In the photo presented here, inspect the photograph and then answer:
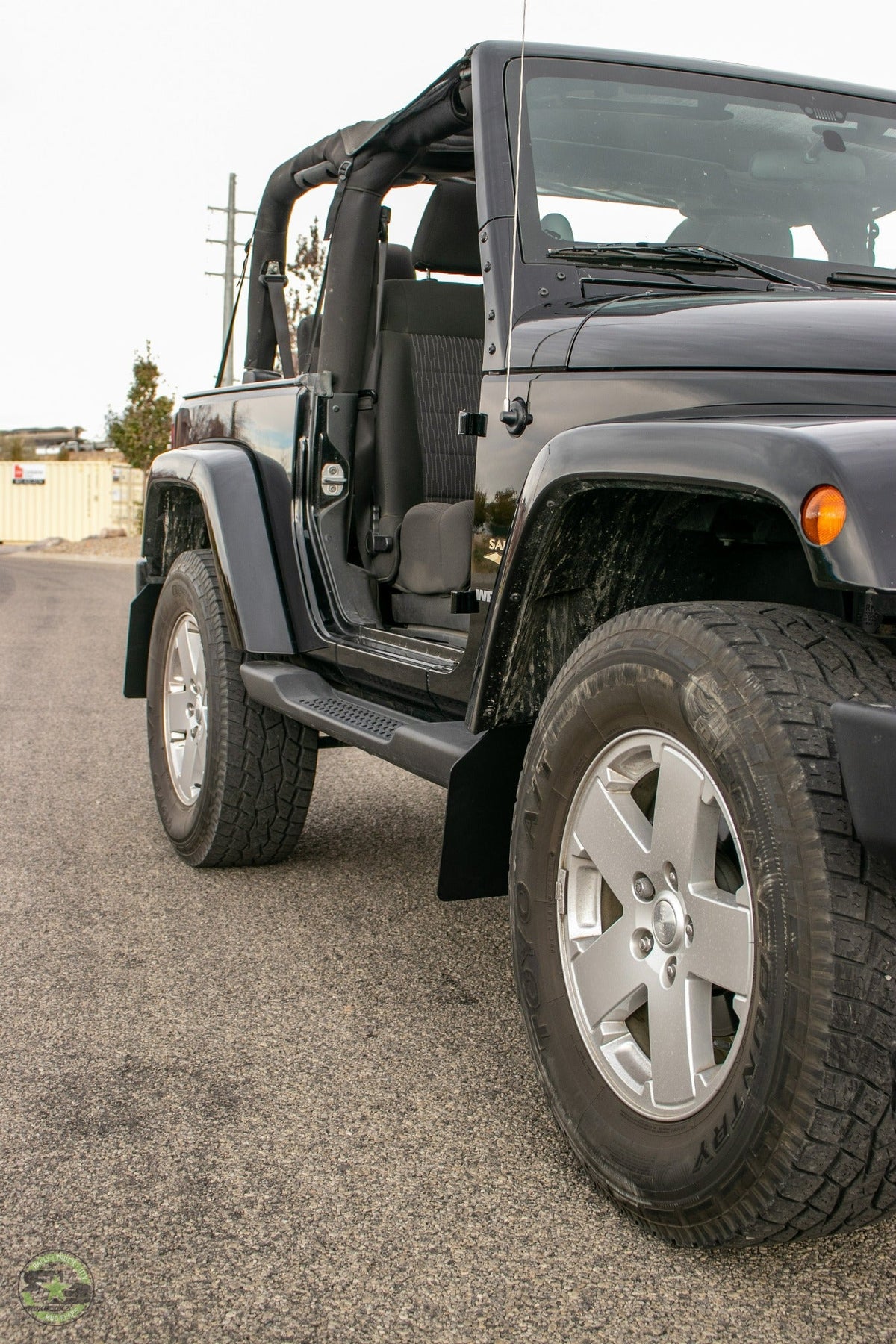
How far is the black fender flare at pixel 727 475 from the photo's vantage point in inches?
72.0

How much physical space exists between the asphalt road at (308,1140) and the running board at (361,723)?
615 mm

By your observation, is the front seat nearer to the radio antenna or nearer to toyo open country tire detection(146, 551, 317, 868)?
toyo open country tire detection(146, 551, 317, 868)

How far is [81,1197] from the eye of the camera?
7.40 feet

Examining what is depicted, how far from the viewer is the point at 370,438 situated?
407cm

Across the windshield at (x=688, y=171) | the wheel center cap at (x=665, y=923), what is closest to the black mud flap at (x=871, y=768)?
the wheel center cap at (x=665, y=923)

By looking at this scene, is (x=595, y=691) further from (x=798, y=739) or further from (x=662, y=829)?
(x=798, y=739)

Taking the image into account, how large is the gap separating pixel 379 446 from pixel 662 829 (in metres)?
2.21

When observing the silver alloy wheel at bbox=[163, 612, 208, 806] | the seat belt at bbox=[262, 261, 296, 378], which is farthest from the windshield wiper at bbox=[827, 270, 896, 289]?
the silver alloy wheel at bbox=[163, 612, 208, 806]

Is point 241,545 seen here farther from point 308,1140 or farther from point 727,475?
point 727,475

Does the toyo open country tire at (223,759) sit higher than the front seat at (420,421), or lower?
lower

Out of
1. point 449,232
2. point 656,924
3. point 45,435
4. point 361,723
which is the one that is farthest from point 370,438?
point 45,435

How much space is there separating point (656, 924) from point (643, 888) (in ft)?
0.21

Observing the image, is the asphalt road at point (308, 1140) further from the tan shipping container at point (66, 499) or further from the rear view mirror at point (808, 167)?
the tan shipping container at point (66, 499)

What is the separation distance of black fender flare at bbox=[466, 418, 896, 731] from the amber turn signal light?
10 mm
